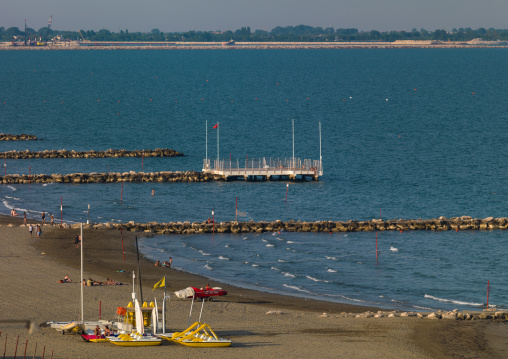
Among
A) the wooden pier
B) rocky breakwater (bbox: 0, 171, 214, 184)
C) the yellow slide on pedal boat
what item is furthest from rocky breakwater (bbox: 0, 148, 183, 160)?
the yellow slide on pedal boat

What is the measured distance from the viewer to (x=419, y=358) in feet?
137

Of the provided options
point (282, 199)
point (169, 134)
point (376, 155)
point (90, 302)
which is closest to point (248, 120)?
point (169, 134)

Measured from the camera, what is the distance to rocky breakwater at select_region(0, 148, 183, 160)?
352 feet

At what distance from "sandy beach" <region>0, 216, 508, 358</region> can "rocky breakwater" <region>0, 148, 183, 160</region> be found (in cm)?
4944

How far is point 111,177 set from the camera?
9262 cm

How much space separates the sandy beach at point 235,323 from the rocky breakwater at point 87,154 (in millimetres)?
49437

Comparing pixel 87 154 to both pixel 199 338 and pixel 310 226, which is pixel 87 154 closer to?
pixel 310 226

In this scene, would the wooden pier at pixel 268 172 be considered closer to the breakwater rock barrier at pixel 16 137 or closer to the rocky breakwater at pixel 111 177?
the rocky breakwater at pixel 111 177

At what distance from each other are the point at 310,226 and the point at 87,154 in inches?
1808

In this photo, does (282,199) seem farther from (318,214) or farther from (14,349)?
(14,349)

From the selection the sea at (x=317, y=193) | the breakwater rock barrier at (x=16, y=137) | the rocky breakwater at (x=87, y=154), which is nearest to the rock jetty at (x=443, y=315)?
the sea at (x=317, y=193)

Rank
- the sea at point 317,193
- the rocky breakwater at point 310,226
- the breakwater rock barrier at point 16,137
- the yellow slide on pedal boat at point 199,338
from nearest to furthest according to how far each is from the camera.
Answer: the yellow slide on pedal boat at point 199,338, the sea at point 317,193, the rocky breakwater at point 310,226, the breakwater rock barrier at point 16,137

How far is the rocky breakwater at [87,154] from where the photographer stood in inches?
4225

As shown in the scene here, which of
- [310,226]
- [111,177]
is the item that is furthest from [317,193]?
[111,177]
